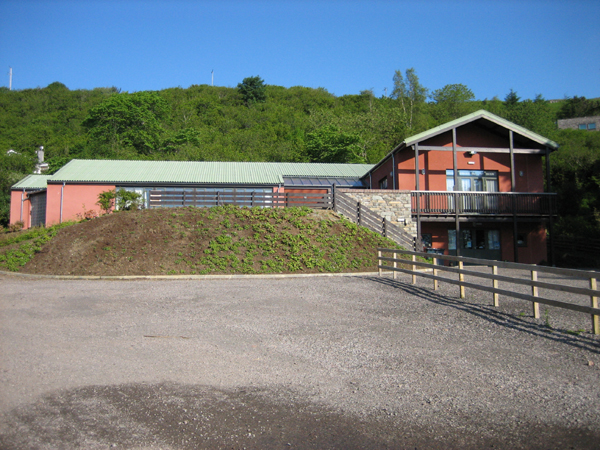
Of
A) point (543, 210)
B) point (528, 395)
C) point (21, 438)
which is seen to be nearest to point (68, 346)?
point (21, 438)

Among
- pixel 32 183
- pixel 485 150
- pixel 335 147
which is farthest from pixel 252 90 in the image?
pixel 485 150

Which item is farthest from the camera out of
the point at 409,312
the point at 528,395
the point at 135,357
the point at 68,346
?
the point at 409,312

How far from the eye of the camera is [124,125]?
5581 cm

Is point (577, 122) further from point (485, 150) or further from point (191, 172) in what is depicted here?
point (191, 172)

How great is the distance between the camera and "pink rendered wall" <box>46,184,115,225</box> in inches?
939

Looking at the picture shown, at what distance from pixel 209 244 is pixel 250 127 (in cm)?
5542

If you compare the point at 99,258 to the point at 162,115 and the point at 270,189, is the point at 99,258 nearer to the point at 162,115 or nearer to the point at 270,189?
the point at 270,189

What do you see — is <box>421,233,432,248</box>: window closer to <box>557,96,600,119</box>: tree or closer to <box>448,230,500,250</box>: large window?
<box>448,230,500,250</box>: large window

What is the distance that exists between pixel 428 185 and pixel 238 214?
34.2 ft

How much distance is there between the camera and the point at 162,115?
62.4 meters

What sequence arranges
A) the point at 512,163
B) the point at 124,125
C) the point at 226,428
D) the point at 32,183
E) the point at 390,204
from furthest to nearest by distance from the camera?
the point at 124,125
the point at 32,183
the point at 512,163
the point at 390,204
the point at 226,428

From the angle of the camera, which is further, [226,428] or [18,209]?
[18,209]

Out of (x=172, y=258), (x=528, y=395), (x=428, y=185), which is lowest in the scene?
(x=528, y=395)

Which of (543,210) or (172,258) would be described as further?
(543,210)
